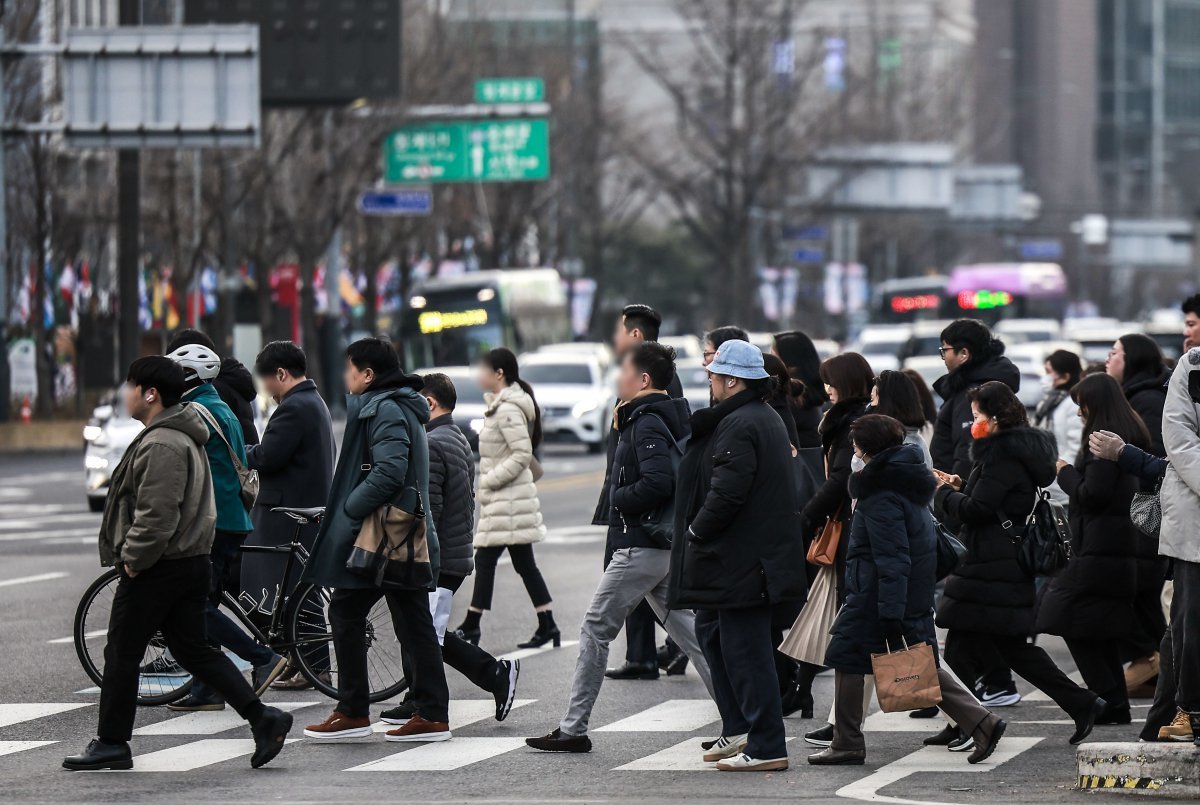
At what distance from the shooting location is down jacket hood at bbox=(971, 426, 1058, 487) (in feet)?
32.3

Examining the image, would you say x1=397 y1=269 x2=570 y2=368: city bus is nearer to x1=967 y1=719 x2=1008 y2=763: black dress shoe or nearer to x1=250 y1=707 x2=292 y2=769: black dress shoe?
x1=250 y1=707 x2=292 y2=769: black dress shoe

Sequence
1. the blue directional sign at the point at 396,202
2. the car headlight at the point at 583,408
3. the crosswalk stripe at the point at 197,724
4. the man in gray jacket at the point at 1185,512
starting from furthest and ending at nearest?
1. the blue directional sign at the point at 396,202
2. the car headlight at the point at 583,408
3. the crosswalk stripe at the point at 197,724
4. the man in gray jacket at the point at 1185,512

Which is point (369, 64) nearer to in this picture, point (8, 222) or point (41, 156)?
point (41, 156)

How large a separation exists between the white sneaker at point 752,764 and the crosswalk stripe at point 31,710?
3444 millimetres

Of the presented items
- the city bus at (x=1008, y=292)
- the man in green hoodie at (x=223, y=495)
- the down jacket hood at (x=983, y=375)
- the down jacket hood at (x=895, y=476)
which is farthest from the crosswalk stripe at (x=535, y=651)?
the city bus at (x=1008, y=292)

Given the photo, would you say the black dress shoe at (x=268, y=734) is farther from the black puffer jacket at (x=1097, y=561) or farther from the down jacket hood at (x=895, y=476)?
the black puffer jacket at (x=1097, y=561)

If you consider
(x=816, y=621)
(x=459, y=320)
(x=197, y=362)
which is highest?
(x=459, y=320)

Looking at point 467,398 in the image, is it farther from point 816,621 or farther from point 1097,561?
point 816,621

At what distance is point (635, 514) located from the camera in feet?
32.0

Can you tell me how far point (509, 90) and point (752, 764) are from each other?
1563 inches

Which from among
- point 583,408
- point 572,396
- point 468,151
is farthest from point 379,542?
point 468,151

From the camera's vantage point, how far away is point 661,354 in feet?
31.9

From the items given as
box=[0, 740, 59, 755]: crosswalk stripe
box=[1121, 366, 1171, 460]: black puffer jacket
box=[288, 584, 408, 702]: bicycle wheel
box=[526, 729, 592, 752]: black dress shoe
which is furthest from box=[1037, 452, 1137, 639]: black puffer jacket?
box=[0, 740, 59, 755]: crosswalk stripe

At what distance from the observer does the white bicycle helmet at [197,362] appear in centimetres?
1052
